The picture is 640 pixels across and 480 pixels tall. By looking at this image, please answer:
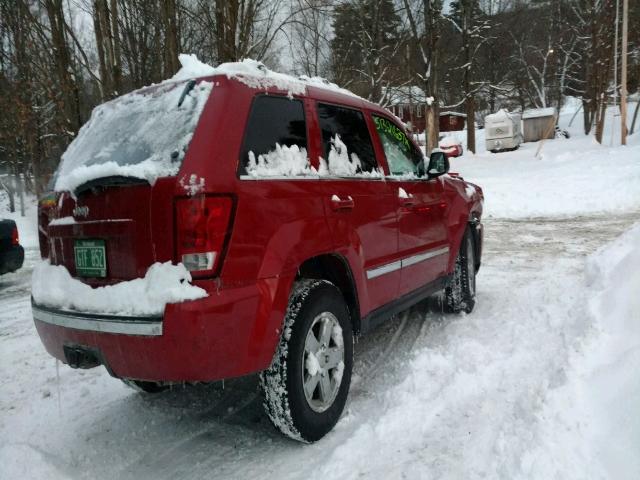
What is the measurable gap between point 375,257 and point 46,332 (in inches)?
79.4

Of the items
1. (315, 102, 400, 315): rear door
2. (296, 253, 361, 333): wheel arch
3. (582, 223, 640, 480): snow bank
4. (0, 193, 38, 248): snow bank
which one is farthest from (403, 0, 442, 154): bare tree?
(296, 253, 361, 333): wheel arch

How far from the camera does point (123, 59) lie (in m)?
17.0

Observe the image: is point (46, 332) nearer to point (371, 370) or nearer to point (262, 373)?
point (262, 373)

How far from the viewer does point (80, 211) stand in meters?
2.68

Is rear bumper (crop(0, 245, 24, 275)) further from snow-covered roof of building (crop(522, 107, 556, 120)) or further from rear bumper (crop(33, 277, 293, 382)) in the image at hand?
snow-covered roof of building (crop(522, 107, 556, 120))

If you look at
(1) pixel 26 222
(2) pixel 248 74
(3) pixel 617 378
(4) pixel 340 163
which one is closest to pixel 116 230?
(2) pixel 248 74

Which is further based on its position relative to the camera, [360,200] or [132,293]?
[360,200]

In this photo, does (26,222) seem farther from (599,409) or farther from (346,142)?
(599,409)

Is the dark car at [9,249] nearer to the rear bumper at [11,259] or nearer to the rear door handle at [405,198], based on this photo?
the rear bumper at [11,259]

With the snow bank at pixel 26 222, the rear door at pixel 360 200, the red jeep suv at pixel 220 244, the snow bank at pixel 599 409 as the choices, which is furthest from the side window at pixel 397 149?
the snow bank at pixel 26 222

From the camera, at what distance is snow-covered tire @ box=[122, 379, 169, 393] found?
349 cm

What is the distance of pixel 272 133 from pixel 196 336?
116cm

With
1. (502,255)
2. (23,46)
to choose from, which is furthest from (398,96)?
(502,255)

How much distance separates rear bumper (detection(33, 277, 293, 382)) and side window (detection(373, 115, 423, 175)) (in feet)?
5.68
